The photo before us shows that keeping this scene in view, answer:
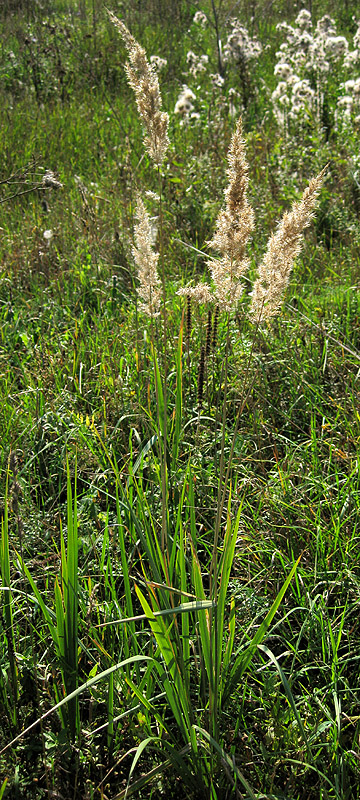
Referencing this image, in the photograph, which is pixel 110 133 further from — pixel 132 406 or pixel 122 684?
pixel 122 684

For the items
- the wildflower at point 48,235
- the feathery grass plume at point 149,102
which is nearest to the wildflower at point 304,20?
the wildflower at point 48,235

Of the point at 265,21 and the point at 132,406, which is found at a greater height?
the point at 265,21

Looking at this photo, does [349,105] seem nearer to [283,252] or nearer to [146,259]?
[146,259]

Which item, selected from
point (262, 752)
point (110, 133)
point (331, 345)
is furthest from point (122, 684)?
point (110, 133)

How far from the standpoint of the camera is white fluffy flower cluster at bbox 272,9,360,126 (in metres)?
4.89

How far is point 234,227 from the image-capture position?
1.07 meters

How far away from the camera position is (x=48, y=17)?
8781 mm

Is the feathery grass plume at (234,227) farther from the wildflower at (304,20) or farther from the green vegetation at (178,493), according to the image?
the wildflower at (304,20)

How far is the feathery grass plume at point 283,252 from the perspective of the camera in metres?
1.08

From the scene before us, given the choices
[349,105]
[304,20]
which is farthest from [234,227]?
[304,20]

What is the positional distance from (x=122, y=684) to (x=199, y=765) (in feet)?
0.80

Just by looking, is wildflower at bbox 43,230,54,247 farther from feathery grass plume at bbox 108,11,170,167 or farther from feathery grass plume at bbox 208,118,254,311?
feathery grass plume at bbox 208,118,254,311

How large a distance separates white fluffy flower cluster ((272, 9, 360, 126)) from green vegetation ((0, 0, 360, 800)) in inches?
2.3

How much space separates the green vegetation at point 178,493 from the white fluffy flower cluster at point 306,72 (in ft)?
0.19
